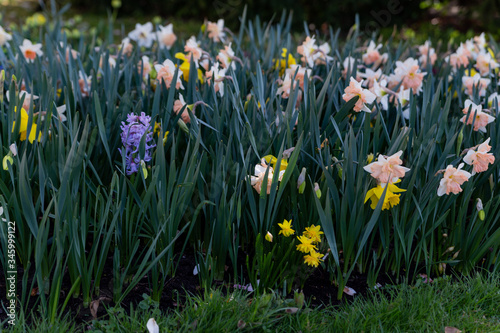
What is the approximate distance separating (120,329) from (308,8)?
6.75 meters

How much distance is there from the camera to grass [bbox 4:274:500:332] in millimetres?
1345

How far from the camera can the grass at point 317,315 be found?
134 centimetres

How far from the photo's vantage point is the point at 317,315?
145cm

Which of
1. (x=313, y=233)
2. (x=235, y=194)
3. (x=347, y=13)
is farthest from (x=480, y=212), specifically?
(x=347, y=13)

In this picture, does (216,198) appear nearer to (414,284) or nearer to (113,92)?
(113,92)

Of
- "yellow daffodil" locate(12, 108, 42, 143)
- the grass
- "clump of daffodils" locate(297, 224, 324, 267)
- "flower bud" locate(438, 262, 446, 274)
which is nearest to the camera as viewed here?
the grass

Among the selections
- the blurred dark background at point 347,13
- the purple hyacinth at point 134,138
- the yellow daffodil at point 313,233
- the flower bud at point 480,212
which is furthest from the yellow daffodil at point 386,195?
the blurred dark background at point 347,13

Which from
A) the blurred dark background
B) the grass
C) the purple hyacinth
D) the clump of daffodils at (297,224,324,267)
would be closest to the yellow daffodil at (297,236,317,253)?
the clump of daffodils at (297,224,324,267)

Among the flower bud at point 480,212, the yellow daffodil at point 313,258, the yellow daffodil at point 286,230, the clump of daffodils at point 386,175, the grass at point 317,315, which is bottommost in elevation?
the grass at point 317,315

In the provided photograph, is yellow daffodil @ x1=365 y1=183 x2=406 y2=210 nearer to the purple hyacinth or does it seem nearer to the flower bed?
the flower bed

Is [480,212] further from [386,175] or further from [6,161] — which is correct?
[6,161]

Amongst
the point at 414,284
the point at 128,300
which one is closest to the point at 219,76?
the point at 128,300

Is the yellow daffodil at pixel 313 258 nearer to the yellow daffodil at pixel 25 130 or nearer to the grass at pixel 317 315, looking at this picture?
the grass at pixel 317 315

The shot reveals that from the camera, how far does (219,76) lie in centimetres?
198
